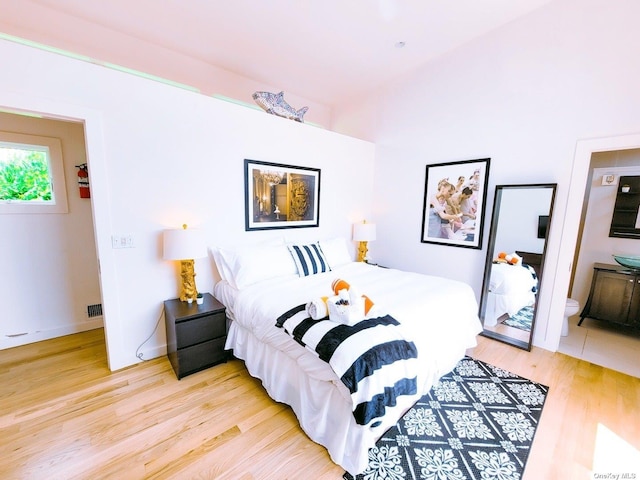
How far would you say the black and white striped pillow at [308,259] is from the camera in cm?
282

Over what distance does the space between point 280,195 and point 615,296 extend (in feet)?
13.6

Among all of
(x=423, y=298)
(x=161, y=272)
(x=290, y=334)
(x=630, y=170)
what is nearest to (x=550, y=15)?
(x=630, y=170)

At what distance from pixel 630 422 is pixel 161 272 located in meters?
3.79

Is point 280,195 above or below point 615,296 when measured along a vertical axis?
above

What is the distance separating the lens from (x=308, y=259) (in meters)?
2.89

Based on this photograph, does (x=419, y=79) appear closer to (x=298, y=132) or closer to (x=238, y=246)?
(x=298, y=132)

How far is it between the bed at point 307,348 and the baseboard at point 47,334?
1.61 m

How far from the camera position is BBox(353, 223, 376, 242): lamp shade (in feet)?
12.3

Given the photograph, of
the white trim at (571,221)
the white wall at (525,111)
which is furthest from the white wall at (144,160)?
the white trim at (571,221)

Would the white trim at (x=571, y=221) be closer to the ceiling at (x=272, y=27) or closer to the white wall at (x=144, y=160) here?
the ceiling at (x=272, y=27)

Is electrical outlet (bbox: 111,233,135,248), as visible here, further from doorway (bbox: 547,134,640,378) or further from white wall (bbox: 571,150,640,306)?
white wall (bbox: 571,150,640,306)

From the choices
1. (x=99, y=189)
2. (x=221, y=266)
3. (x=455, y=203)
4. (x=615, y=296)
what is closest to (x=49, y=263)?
(x=99, y=189)

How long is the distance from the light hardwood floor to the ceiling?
9.66ft

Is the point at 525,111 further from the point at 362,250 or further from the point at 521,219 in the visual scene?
the point at 362,250
